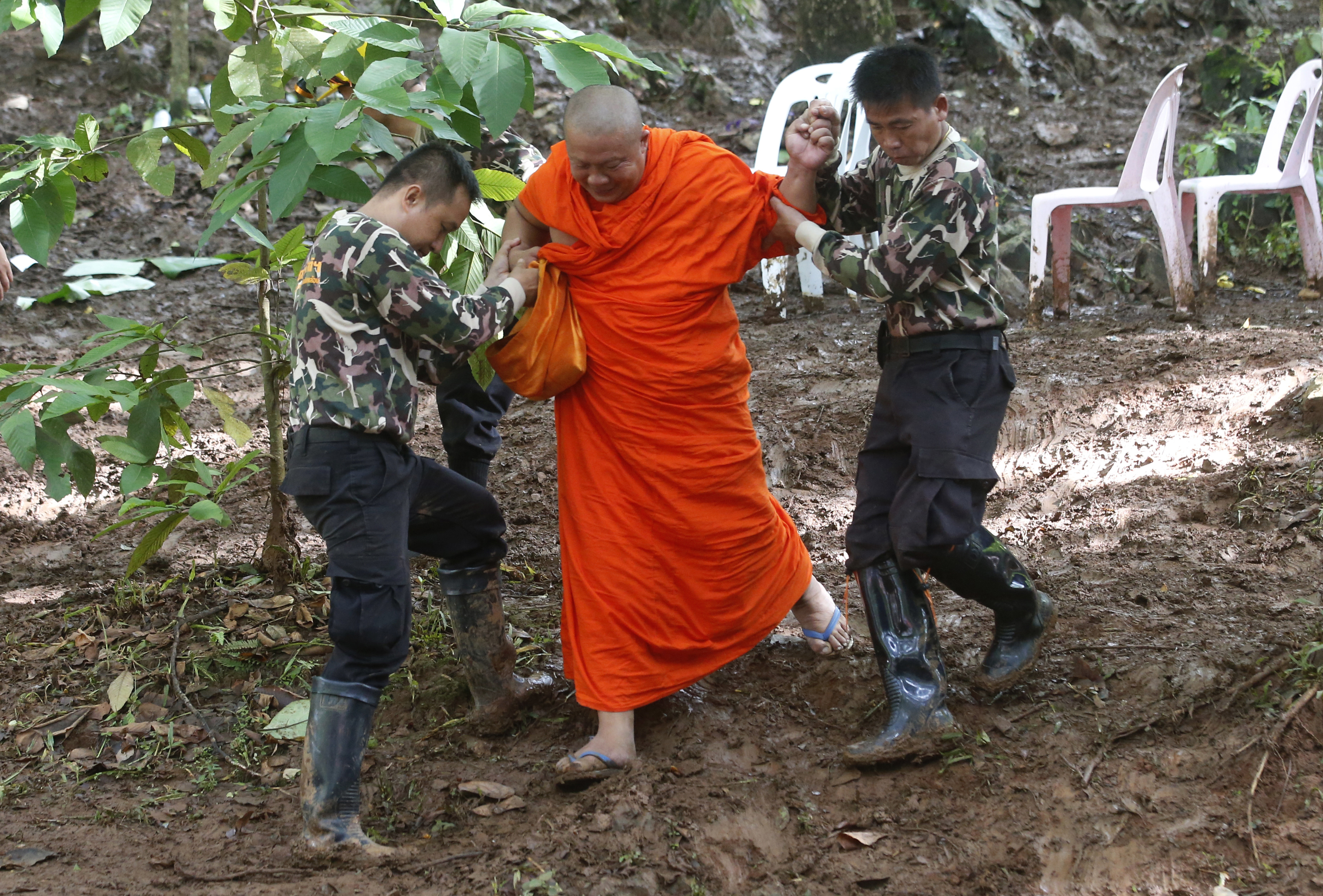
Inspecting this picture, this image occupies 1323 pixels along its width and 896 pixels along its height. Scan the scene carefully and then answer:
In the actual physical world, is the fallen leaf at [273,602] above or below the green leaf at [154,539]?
Answer: below

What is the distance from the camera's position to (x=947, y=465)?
2494 millimetres

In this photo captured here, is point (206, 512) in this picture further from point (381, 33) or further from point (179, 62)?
point (179, 62)

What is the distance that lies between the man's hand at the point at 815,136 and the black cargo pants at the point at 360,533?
1200 millimetres

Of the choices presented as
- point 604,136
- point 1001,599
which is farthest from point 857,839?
point 604,136

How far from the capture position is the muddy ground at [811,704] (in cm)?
225

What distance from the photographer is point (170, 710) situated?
3.11 m

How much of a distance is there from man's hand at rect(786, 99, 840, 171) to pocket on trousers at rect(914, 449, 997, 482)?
747 mm

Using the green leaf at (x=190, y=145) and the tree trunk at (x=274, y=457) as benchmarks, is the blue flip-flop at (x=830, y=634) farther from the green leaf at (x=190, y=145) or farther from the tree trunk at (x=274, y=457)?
the green leaf at (x=190, y=145)

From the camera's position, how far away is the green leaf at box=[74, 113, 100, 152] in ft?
9.95

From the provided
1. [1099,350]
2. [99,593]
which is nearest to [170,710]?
[99,593]

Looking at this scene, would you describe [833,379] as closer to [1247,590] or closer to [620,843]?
[1247,590]

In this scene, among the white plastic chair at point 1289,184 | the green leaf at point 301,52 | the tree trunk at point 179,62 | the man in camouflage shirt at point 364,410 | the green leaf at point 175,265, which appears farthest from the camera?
the tree trunk at point 179,62

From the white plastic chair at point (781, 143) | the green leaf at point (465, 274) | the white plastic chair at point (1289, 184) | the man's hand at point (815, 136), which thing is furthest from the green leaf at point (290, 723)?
the white plastic chair at point (1289, 184)

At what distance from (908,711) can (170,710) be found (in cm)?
212
